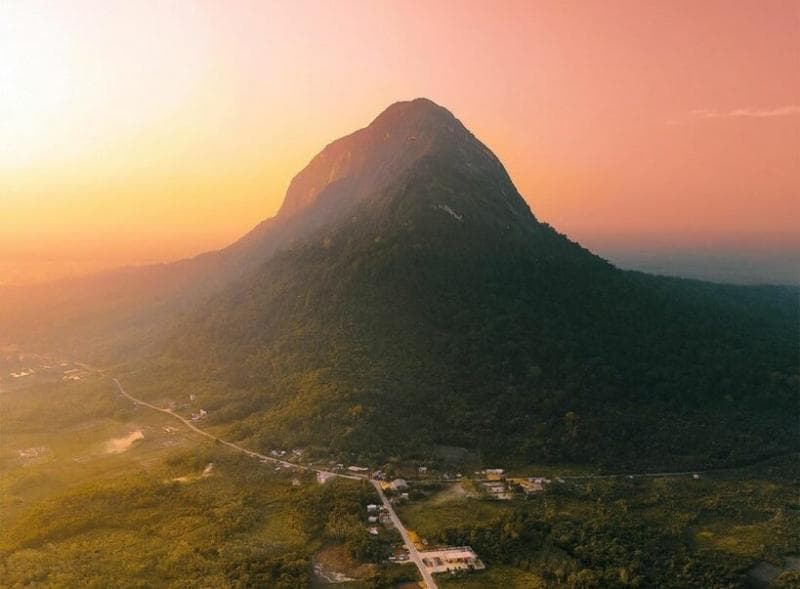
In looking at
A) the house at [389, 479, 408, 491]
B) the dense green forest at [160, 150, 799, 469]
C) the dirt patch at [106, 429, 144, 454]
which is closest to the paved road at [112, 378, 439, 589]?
the house at [389, 479, 408, 491]

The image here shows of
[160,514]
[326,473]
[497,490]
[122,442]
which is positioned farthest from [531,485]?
[122,442]

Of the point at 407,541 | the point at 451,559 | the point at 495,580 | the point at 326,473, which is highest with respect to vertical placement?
the point at 326,473

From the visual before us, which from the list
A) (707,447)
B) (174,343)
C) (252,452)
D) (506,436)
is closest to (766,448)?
(707,447)

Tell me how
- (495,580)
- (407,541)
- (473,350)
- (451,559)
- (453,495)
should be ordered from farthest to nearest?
(473,350) → (453,495) → (407,541) → (451,559) → (495,580)

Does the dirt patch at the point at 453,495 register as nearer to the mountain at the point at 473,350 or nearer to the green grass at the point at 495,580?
the mountain at the point at 473,350

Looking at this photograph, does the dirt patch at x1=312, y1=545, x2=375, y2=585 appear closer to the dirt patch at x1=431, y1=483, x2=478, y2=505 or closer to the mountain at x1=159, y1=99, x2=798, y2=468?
the dirt patch at x1=431, y1=483, x2=478, y2=505

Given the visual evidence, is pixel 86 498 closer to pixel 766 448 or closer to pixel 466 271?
pixel 466 271

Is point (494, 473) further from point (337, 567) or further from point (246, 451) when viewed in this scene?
point (246, 451)
